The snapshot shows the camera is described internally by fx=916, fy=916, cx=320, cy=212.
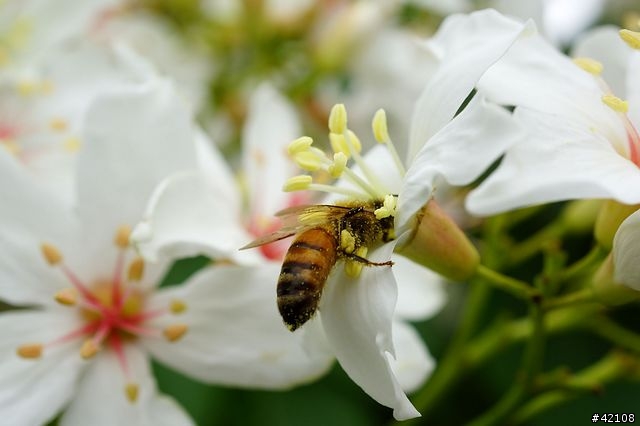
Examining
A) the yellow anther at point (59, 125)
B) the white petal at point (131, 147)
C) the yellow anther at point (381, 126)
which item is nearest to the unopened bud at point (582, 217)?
the yellow anther at point (381, 126)

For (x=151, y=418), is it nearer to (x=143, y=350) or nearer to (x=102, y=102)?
(x=143, y=350)

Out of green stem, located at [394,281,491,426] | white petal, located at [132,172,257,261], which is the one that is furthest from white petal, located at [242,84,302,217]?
green stem, located at [394,281,491,426]

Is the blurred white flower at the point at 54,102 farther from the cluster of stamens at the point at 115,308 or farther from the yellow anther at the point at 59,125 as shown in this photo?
the cluster of stamens at the point at 115,308

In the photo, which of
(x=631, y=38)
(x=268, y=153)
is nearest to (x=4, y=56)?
(x=268, y=153)

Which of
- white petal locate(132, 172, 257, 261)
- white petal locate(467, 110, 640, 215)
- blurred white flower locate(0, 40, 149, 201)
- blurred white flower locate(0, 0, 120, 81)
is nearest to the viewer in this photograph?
white petal locate(467, 110, 640, 215)

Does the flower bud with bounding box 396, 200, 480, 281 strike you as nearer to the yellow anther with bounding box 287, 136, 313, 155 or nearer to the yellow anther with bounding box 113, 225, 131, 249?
the yellow anther with bounding box 287, 136, 313, 155

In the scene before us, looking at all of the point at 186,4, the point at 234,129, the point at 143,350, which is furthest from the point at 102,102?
the point at 186,4
